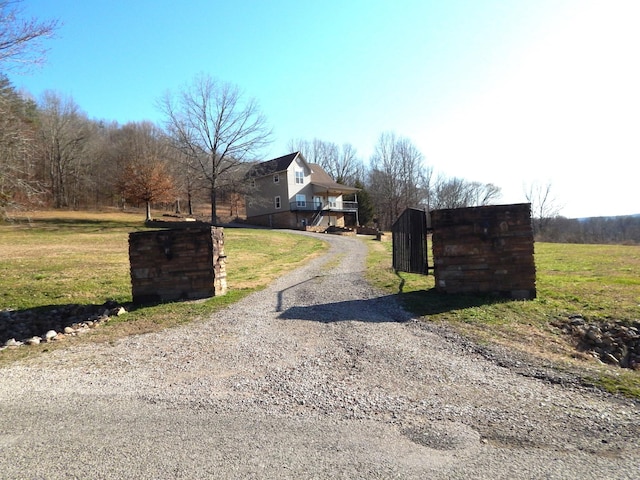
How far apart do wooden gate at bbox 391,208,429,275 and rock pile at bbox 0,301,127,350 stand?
6.91 m

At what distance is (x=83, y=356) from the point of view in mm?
5582

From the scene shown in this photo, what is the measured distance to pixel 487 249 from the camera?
7996mm

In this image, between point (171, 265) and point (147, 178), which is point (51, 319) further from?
point (147, 178)

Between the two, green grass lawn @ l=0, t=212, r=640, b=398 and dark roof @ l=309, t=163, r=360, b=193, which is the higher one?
dark roof @ l=309, t=163, r=360, b=193

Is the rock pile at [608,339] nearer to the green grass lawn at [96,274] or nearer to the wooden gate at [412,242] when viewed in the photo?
the wooden gate at [412,242]

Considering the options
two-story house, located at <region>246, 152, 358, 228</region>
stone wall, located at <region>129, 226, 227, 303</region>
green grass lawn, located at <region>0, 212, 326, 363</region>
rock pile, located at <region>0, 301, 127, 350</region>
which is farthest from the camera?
two-story house, located at <region>246, 152, 358, 228</region>

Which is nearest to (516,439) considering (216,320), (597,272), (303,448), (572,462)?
(572,462)

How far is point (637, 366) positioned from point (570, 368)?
174 cm

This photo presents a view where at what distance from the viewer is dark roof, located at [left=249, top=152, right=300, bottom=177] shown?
46.4 metres

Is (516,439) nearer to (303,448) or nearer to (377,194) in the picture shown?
(303,448)

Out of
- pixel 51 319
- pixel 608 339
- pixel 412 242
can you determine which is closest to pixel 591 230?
pixel 412 242

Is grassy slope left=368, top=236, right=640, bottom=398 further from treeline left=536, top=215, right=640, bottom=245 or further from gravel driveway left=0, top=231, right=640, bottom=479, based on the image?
treeline left=536, top=215, right=640, bottom=245

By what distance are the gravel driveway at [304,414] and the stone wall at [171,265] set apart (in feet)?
10.2

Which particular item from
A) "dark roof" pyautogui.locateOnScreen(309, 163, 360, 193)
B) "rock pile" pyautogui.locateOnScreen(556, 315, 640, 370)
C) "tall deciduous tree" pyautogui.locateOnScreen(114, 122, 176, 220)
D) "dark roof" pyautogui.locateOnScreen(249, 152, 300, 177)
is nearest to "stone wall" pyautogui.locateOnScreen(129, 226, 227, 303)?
"rock pile" pyautogui.locateOnScreen(556, 315, 640, 370)
